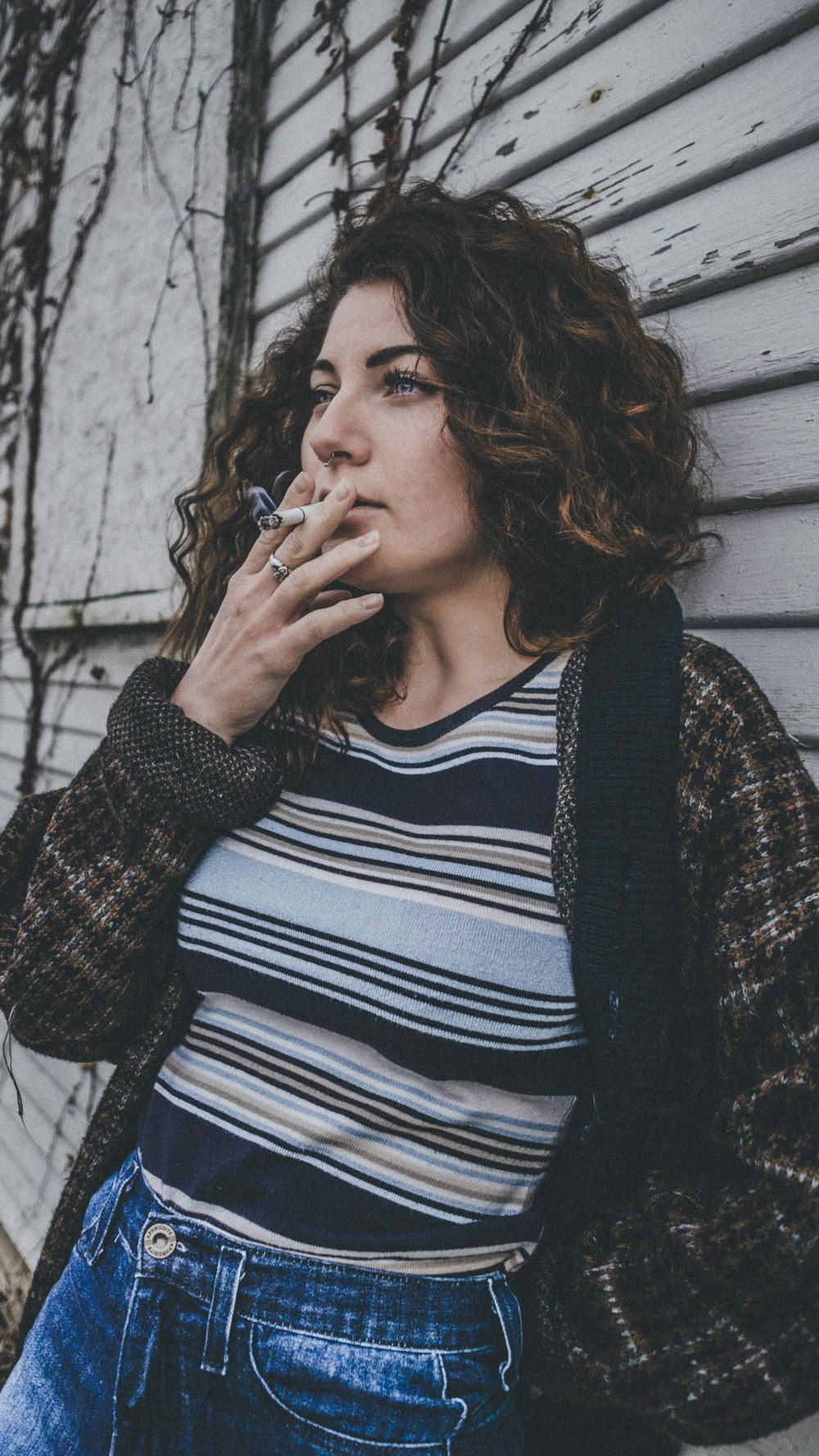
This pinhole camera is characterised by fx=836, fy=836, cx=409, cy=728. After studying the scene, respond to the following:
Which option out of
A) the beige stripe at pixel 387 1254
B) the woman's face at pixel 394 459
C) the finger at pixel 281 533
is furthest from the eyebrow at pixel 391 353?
the beige stripe at pixel 387 1254

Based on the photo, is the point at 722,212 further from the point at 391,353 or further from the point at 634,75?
the point at 391,353

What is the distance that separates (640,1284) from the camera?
952 millimetres

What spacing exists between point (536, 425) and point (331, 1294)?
1189mm

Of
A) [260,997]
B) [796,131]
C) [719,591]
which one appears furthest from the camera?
[719,591]

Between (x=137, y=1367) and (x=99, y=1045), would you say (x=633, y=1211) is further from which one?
(x=99, y=1045)

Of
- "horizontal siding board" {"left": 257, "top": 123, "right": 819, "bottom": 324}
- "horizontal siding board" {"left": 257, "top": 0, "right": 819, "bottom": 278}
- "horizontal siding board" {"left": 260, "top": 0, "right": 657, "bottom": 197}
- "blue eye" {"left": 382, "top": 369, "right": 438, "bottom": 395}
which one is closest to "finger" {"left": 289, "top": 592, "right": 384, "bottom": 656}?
"blue eye" {"left": 382, "top": 369, "right": 438, "bottom": 395}

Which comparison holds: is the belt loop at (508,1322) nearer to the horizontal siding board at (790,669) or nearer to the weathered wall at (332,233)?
the weathered wall at (332,233)

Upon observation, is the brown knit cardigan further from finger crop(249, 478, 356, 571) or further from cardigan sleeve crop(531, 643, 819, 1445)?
finger crop(249, 478, 356, 571)

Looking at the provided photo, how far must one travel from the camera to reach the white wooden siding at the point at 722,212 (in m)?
1.25

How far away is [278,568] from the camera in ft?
4.17

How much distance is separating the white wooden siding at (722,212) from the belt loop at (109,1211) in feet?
3.87

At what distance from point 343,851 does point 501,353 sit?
777 mm

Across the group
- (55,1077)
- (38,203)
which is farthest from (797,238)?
(38,203)

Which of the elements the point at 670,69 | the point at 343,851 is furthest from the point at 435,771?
the point at 670,69
